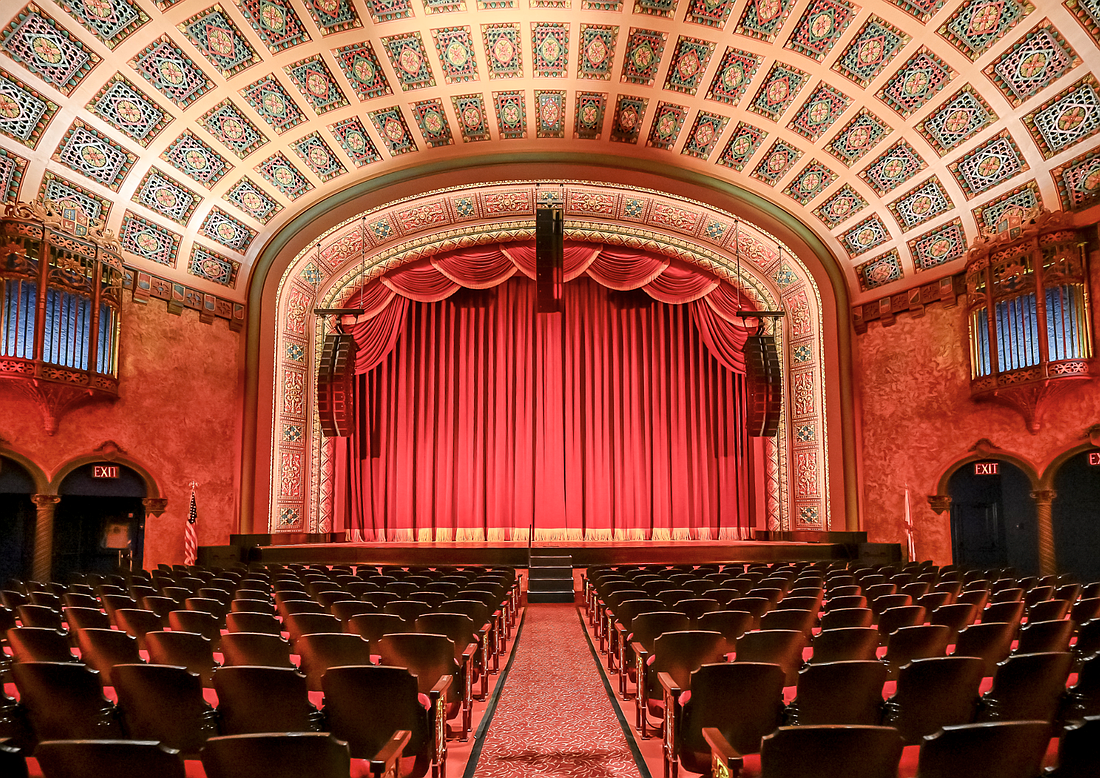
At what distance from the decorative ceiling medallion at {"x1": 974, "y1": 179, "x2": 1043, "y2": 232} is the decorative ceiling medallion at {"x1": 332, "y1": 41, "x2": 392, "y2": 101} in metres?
9.87

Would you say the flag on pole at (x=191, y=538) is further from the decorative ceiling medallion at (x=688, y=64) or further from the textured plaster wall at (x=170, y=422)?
the decorative ceiling medallion at (x=688, y=64)

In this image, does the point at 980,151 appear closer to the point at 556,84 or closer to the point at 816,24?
the point at 816,24

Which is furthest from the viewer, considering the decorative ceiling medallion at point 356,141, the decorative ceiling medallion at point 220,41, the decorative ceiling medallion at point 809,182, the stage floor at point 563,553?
the decorative ceiling medallion at point 809,182

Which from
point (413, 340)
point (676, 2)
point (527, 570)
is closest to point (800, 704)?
point (527, 570)

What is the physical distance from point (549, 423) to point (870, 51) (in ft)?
33.4

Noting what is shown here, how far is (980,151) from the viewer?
11.6 meters

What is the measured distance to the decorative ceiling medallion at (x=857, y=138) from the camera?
12203 mm

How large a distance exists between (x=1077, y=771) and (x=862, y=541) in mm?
12242

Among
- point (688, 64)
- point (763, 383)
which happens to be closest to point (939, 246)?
point (763, 383)

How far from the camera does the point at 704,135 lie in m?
13.4

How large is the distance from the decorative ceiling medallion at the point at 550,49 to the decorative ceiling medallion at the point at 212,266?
6.57 metres

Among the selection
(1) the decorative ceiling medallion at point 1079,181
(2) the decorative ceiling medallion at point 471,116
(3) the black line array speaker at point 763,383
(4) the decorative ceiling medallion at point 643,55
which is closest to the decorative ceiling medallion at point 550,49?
(4) the decorative ceiling medallion at point 643,55

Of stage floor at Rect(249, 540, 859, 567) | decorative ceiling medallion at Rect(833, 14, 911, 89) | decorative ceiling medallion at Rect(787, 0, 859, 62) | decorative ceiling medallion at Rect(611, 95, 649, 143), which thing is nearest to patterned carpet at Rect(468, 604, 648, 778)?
stage floor at Rect(249, 540, 859, 567)

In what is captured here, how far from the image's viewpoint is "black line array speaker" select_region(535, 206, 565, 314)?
1276cm
